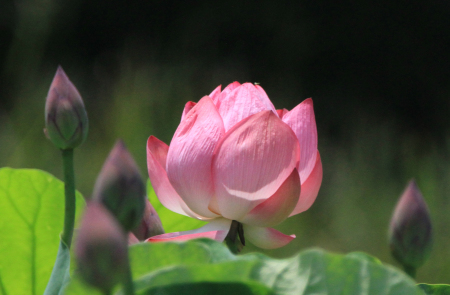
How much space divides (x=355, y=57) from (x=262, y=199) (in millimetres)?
2437

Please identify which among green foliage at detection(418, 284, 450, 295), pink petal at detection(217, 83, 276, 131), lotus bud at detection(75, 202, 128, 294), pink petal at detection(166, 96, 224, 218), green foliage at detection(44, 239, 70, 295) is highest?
pink petal at detection(217, 83, 276, 131)

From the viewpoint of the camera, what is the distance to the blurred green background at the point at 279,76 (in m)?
1.91

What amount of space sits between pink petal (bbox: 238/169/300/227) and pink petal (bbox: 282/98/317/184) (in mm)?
21

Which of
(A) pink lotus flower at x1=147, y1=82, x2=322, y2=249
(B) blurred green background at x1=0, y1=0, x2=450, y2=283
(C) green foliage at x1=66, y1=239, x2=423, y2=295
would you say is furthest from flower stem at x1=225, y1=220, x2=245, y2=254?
(B) blurred green background at x1=0, y1=0, x2=450, y2=283

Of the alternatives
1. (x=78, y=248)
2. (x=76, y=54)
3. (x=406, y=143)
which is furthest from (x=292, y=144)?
(x=76, y=54)

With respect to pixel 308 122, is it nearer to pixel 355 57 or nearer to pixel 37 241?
pixel 37 241

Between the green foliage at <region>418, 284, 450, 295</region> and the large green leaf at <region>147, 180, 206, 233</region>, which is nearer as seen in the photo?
the green foliage at <region>418, 284, 450, 295</region>

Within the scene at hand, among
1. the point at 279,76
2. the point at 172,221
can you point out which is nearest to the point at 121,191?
the point at 172,221

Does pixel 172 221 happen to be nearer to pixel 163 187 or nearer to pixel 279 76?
pixel 163 187

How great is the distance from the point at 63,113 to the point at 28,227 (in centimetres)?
12

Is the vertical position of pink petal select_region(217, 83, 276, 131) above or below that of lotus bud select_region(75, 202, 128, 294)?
above

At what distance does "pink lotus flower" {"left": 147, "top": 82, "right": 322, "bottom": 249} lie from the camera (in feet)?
0.83

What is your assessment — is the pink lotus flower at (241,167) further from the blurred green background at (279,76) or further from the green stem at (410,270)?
the blurred green background at (279,76)

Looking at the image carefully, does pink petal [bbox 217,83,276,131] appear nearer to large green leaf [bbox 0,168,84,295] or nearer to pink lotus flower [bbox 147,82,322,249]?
pink lotus flower [bbox 147,82,322,249]
